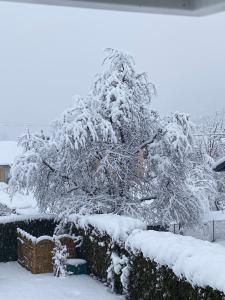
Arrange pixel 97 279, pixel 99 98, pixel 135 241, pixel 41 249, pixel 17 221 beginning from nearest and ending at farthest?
pixel 135 241, pixel 97 279, pixel 41 249, pixel 17 221, pixel 99 98

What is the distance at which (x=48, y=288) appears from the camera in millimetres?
11133

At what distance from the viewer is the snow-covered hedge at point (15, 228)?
14469mm

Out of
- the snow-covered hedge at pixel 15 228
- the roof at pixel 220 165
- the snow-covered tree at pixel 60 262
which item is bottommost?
the snow-covered tree at pixel 60 262

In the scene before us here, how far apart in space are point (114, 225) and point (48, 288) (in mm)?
2127

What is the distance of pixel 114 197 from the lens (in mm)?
15492

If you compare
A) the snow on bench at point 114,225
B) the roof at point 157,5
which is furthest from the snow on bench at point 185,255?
the roof at point 157,5

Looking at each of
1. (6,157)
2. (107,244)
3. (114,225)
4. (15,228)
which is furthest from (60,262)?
(6,157)

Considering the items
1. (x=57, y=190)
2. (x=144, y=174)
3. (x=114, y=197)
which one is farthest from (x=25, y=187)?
(x=144, y=174)

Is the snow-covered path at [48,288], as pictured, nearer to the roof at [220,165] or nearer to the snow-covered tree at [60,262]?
the snow-covered tree at [60,262]

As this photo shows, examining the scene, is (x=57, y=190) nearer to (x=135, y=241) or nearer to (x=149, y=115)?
(x=149, y=115)

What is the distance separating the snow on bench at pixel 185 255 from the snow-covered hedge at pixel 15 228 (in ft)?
19.1

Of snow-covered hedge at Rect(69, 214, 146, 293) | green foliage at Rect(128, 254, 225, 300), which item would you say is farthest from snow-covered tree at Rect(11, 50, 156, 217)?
green foliage at Rect(128, 254, 225, 300)

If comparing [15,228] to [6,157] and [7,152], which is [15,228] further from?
[7,152]

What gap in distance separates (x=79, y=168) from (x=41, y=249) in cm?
309
